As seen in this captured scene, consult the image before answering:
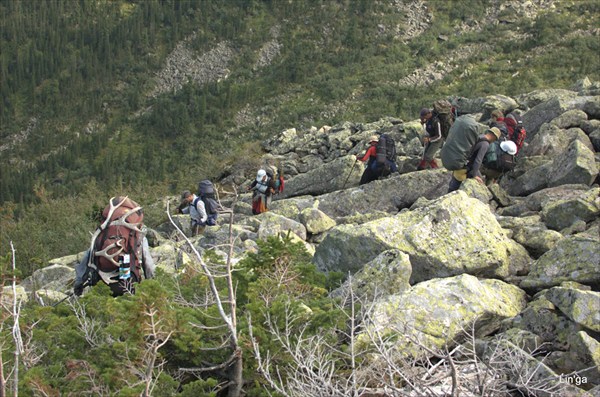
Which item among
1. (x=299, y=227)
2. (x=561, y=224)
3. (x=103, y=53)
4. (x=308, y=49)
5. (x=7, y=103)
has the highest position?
(x=561, y=224)

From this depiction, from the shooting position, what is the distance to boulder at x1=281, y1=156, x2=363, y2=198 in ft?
50.7

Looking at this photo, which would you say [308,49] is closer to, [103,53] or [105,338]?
[103,53]

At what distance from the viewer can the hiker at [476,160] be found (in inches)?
430

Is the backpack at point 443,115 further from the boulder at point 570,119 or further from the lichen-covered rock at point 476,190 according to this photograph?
the lichen-covered rock at point 476,190

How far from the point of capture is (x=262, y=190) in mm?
13914

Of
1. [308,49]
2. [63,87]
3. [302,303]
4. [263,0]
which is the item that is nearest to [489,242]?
[302,303]

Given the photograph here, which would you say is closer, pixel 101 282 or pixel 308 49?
pixel 101 282

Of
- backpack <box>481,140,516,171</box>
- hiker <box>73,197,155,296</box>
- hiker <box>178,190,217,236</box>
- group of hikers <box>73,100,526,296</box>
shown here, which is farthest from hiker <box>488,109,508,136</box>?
hiker <box>73,197,155,296</box>

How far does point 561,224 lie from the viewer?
338 inches

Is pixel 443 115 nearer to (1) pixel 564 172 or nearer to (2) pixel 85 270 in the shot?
(1) pixel 564 172

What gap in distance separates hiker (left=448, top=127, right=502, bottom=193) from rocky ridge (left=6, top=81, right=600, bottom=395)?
41 cm

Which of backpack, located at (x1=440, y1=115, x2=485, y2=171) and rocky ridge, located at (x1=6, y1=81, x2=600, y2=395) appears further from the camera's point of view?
backpack, located at (x1=440, y1=115, x2=485, y2=171)

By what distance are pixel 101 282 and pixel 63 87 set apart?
79.2 m

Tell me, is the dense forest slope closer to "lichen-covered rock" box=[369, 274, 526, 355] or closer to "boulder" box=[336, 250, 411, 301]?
"boulder" box=[336, 250, 411, 301]
